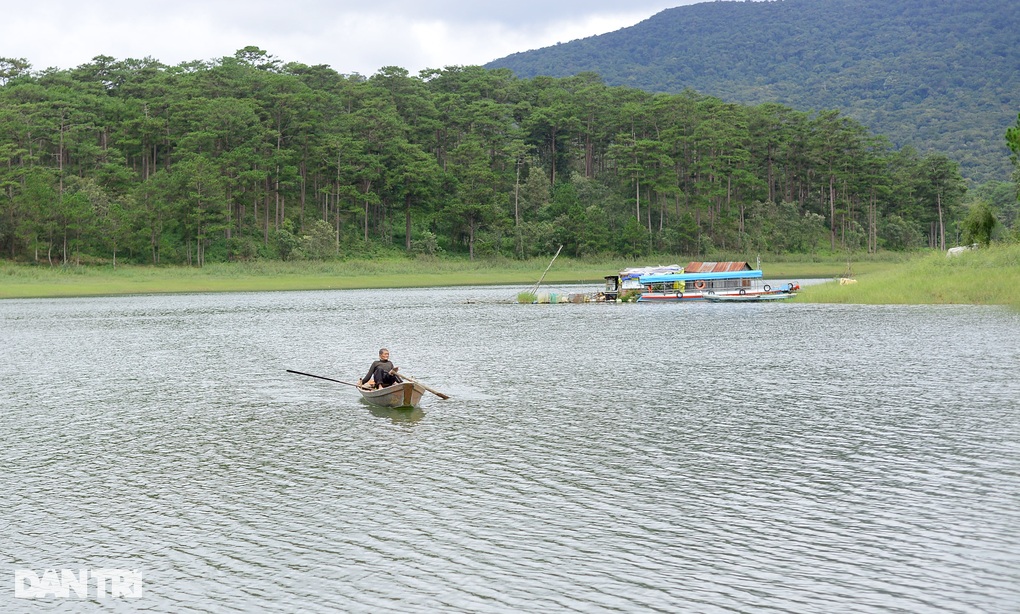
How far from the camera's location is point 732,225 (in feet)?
453

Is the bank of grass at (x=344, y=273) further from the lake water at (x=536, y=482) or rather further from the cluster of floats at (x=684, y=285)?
the lake water at (x=536, y=482)

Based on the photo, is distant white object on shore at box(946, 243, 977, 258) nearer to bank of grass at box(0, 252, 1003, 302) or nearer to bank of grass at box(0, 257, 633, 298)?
bank of grass at box(0, 252, 1003, 302)

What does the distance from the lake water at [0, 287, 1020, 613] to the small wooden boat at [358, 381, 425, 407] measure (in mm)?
346

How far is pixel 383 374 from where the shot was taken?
29531 millimetres

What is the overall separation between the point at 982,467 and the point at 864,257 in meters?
122

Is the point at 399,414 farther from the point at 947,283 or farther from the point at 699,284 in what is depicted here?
the point at 699,284

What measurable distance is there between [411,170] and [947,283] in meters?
75.9

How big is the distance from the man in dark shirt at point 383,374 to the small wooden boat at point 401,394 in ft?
2.10

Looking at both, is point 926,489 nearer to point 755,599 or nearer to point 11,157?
point 755,599

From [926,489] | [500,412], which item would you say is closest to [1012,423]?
[926,489]

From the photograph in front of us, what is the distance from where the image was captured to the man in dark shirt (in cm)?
2916

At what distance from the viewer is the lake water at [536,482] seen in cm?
1321

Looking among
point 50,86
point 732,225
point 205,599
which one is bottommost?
point 205,599

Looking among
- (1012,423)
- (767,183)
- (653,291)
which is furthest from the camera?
(767,183)
